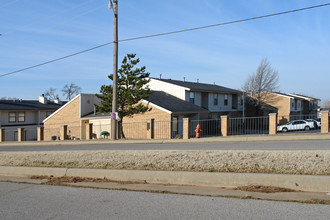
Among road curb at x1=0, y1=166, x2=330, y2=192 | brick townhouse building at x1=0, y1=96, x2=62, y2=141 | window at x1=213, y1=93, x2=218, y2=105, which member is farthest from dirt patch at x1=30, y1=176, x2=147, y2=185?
brick townhouse building at x1=0, y1=96, x2=62, y2=141

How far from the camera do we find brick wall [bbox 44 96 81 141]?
3431 cm

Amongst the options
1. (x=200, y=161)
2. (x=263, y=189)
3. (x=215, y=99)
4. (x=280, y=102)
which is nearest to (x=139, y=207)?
(x=263, y=189)

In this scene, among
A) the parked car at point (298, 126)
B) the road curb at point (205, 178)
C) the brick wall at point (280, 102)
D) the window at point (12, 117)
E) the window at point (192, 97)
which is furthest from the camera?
the brick wall at point (280, 102)

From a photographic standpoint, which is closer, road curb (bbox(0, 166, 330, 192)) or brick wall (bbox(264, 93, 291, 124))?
road curb (bbox(0, 166, 330, 192))

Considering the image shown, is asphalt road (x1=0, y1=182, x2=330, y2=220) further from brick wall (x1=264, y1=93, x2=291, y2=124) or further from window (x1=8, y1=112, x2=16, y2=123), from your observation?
brick wall (x1=264, y1=93, x2=291, y2=124)

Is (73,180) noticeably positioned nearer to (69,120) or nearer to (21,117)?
(69,120)

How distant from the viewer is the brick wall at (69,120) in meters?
34.3

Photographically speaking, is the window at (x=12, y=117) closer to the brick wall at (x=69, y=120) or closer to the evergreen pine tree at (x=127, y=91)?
the brick wall at (x=69, y=120)

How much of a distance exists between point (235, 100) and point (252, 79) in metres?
7.40

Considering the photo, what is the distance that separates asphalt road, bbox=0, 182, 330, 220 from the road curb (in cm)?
103

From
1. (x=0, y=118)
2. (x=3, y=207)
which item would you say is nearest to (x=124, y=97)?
(x=3, y=207)

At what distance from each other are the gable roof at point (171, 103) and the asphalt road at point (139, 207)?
21.6 m

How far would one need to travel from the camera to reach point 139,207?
19.9ft

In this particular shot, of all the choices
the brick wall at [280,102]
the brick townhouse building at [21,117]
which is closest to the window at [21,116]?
the brick townhouse building at [21,117]
